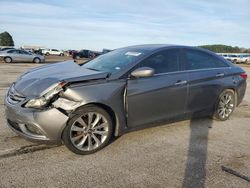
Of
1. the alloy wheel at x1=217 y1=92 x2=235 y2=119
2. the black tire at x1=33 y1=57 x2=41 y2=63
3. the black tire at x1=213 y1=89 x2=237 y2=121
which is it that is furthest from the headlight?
the black tire at x1=33 y1=57 x2=41 y2=63

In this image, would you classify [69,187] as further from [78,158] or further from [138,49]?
[138,49]

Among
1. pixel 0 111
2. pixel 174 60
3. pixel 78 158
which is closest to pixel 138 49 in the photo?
pixel 174 60

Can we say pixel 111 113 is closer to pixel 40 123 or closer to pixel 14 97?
pixel 40 123

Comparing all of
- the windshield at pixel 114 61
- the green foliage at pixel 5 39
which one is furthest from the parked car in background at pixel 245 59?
the green foliage at pixel 5 39

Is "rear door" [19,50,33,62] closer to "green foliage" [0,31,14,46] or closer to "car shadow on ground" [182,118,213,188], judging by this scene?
"car shadow on ground" [182,118,213,188]

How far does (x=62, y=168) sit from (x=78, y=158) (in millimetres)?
369

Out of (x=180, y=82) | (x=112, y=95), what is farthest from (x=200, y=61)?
(x=112, y=95)

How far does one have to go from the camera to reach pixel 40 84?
4152 millimetres

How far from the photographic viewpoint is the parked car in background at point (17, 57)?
27.3 m

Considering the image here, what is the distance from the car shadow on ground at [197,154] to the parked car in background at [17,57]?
24.8m

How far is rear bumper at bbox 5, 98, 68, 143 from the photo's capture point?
3.87 meters

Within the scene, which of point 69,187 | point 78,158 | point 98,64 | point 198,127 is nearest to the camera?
point 69,187

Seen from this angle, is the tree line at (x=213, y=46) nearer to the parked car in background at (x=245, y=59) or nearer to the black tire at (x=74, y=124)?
the parked car in background at (x=245, y=59)

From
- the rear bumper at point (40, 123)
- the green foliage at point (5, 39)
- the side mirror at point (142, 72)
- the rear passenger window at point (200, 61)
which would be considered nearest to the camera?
the rear bumper at point (40, 123)
